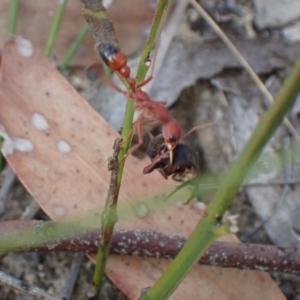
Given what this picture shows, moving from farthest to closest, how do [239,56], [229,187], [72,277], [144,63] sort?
[239,56] < [72,277] < [144,63] < [229,187]

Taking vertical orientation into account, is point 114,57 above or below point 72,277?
above

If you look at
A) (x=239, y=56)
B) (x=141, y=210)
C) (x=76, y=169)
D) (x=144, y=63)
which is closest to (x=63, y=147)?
(x=76, y=169)

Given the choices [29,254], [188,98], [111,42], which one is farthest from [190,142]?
[111,42]

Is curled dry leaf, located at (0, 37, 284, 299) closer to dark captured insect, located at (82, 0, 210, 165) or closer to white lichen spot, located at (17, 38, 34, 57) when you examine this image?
white lichen spot, located at (17, 38, 34, 57)

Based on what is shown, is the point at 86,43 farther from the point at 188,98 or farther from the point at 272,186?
the point at 272,186

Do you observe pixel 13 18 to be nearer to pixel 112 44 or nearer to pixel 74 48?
pixel 74 48

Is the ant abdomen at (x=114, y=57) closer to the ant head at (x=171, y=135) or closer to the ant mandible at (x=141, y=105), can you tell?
the ant mandible at (x=141, y=105)

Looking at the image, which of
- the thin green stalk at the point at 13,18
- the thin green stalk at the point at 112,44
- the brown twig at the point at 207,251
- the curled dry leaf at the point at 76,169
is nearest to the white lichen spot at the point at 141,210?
the curled dry leaf at the point at 76,169
